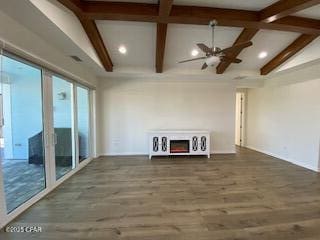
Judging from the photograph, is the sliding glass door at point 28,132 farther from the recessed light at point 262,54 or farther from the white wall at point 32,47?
the recessed light at point 262,54

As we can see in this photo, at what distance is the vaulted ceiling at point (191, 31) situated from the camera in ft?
11.4

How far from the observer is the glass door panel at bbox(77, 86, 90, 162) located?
557 cm

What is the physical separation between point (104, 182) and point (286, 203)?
134 inches

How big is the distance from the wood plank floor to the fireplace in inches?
48.3

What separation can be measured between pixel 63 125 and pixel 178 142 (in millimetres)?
3478

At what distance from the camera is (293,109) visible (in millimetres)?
5891

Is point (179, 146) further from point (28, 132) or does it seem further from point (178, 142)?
point (28, 132)

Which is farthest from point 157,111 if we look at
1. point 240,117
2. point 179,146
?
point 240,117

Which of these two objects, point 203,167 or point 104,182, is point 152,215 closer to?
point 104,182

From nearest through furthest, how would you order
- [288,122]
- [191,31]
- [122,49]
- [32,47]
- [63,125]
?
1. [32,47]
2. [191,31]
3. [63,125]
4. [122,49]
5. [288,122]

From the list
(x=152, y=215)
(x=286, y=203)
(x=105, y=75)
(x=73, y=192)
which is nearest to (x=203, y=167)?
(x=286, y=203)

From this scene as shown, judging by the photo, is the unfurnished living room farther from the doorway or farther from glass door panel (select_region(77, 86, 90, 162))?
the doorway

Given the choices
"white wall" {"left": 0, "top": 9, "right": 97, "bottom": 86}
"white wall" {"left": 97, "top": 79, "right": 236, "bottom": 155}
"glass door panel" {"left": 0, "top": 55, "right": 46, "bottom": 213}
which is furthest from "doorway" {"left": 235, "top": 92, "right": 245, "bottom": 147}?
"glass door panel" {"left": 0, "top": 55, "right": 46, "bottom": 213}

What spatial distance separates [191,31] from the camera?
178 inches
